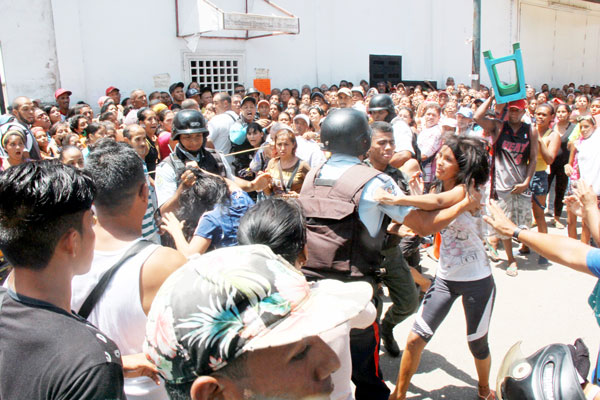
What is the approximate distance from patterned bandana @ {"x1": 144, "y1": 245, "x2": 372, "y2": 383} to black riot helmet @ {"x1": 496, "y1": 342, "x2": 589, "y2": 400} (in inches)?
35.6

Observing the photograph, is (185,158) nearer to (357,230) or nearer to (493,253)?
(357,230)

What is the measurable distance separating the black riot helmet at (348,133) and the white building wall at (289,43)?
8.97 metres

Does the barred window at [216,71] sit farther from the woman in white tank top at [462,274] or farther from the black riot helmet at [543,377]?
the black riot helmet at [543,377]

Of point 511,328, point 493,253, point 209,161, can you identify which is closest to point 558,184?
point 493,253

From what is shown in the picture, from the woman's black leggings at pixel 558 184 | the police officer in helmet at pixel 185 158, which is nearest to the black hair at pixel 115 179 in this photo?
the police officer in helmet at pixel 185 158

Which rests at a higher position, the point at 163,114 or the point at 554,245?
the point at 163,114

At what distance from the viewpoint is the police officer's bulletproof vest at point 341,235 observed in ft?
8.23

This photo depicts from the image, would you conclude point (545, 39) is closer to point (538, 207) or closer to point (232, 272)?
point (538, 207)

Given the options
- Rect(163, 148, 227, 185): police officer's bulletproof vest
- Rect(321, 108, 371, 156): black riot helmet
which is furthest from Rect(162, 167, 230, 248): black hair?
Rect(321, 108, 371, 156): black riot helmet

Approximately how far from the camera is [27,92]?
9.67 m

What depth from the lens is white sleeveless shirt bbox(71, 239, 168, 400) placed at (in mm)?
1733

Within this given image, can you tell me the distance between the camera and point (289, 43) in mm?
14523

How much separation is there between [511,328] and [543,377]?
2663mm

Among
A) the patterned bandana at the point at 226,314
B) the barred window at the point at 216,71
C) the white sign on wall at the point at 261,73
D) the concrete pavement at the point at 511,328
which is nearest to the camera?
the patterned bandana at the point at 226,314
